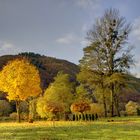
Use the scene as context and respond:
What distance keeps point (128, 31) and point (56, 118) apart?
22.3m

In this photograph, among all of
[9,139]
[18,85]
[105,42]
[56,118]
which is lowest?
[9,139]

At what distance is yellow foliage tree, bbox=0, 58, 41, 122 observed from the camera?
8319 cm

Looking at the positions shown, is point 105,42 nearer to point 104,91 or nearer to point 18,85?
point 104,91

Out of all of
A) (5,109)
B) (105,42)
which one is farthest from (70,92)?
(5,109)

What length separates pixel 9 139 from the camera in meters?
32.7

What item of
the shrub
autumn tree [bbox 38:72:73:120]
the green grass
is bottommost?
the green grass

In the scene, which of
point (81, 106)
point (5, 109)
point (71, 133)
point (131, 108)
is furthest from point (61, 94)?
point (71, 133)

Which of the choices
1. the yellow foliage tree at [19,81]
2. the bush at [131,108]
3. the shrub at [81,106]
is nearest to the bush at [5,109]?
the bush at [131,108]

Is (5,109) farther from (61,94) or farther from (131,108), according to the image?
(61,94)

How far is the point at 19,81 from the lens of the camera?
273 feet

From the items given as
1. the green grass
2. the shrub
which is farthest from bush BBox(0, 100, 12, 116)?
the green grass

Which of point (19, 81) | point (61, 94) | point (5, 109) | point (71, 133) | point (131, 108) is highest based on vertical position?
point (5, 109)

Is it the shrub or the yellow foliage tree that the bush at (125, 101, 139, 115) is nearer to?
the shrub

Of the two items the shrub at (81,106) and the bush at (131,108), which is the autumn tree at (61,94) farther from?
the bush at (131,108)
